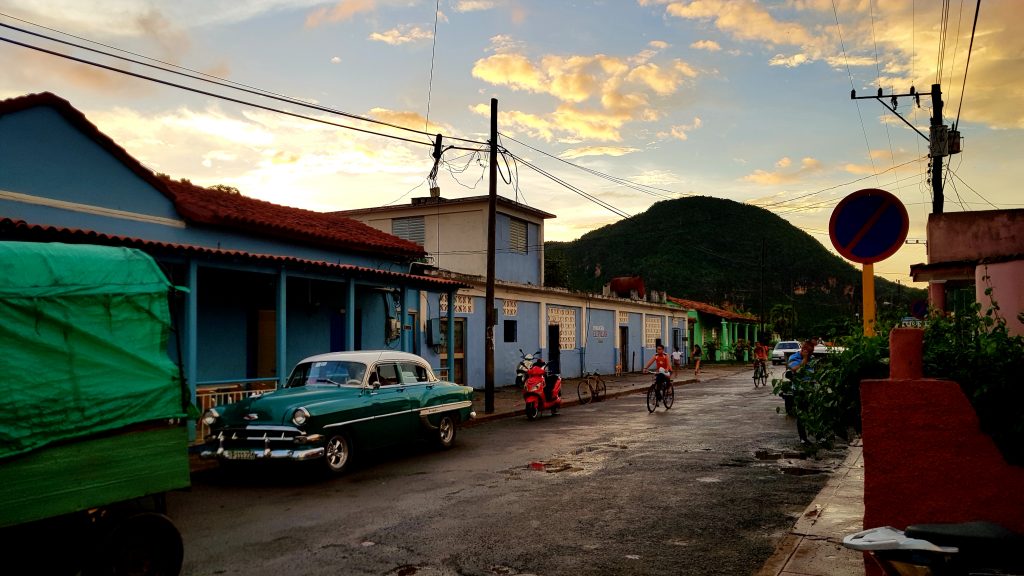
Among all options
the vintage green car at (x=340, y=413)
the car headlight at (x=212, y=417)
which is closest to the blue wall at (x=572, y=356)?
the vintage green car at (x=340, y=413)

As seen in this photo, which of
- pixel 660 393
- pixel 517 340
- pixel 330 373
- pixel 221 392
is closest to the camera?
pixel 330 373

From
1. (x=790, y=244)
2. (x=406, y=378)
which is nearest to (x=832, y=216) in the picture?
(x=406, y=378)

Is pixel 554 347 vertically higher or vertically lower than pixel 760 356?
higher

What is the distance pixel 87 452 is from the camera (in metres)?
4.53

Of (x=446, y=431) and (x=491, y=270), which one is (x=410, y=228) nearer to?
(x=491, y=270)

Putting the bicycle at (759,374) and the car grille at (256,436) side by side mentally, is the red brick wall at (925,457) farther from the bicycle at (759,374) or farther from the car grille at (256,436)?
the bicycle at (759,374)

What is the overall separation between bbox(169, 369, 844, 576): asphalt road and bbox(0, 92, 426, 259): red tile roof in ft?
20.1

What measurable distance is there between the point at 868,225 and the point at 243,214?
13288 mm

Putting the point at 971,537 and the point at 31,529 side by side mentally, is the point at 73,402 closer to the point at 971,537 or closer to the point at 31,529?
the point at 31,529

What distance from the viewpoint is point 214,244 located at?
47.9ft

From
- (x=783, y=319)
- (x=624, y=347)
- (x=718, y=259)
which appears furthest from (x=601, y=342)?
(x=718, y=259)

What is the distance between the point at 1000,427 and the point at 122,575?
5.37m

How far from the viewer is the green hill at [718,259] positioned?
77125 millimetres

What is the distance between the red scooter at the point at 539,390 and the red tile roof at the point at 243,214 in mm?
5187
